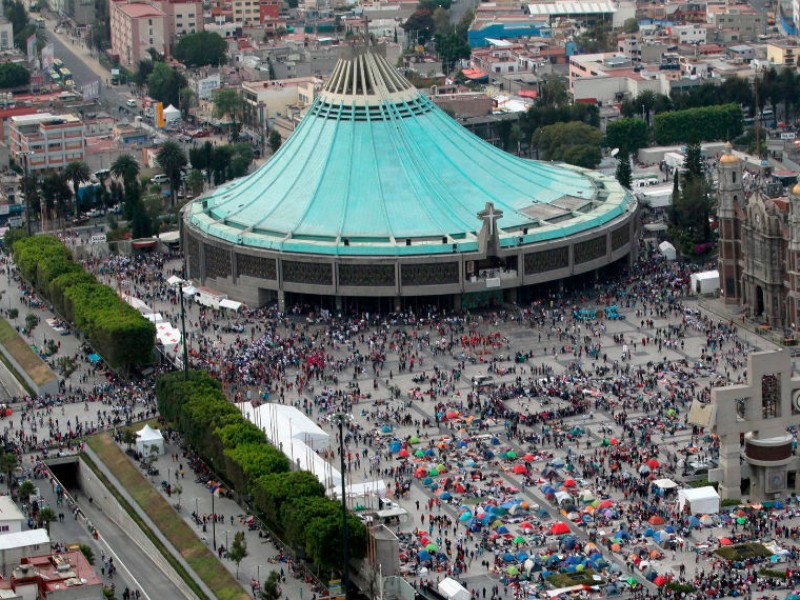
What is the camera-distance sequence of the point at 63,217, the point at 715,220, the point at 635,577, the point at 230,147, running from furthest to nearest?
the point at 230,147
the point at 63,217
the point at 715,220
the point at 635,577

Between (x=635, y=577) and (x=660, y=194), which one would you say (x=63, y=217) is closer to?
(x=660, y=194)

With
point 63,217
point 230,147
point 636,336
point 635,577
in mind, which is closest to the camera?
point 635,577

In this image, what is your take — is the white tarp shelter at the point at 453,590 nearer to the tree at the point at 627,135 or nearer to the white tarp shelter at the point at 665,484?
the white tarp shelter at the point at 665,484

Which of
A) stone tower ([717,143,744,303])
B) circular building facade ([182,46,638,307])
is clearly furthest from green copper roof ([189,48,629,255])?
Answer: stone tower ([717,143,744,303])

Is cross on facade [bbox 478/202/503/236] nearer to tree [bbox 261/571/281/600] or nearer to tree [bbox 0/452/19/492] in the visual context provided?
tree [bbox 0/452/19/492]

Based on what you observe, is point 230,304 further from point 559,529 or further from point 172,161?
point 559,529

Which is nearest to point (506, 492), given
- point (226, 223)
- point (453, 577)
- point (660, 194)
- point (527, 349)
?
point (453, 577)
